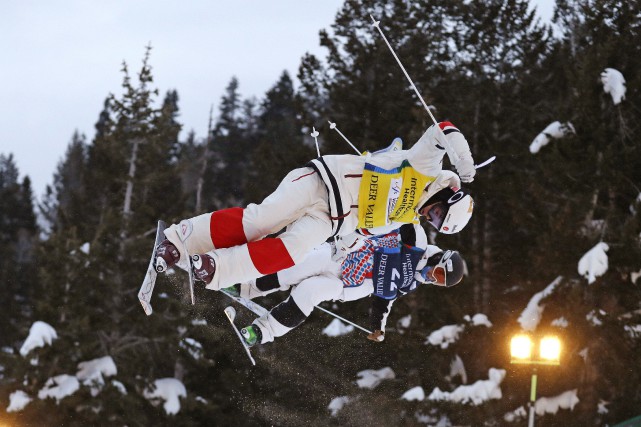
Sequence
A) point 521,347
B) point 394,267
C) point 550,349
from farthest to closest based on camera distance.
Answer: point 521,347, point 550,349, point 394,267

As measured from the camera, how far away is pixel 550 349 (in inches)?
384

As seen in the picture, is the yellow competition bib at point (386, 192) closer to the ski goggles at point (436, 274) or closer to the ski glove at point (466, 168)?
the ski glove at point (466, 168)

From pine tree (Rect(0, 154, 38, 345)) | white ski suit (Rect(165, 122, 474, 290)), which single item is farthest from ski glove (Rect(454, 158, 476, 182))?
pine tree (Rect(0, 154, 38, 345))

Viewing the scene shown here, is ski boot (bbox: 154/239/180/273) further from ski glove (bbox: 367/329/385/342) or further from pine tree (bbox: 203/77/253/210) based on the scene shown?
pine tree (bbox: 203/77/253/210)

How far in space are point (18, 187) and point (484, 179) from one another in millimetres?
27754

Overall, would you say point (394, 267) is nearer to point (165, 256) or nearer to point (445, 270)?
point (445, 270)

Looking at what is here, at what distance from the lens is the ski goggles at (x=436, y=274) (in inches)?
197

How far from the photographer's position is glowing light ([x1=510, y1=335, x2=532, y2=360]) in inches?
388

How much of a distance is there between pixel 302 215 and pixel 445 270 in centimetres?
98

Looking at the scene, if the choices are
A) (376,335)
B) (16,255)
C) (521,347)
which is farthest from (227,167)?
(376,335)

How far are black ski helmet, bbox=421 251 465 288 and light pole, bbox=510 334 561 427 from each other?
5.12m

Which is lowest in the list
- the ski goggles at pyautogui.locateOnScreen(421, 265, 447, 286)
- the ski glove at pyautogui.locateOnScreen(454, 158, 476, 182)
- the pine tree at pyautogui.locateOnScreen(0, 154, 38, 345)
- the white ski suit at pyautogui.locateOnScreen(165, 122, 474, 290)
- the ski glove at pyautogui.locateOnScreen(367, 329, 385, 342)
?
the pine tree at pyautogui.locateOnScreen(0, 154, 38, 345)

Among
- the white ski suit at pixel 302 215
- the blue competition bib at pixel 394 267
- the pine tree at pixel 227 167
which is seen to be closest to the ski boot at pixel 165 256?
the white ski suit at pixel 302 215

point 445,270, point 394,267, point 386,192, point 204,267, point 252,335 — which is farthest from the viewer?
point 394,267
